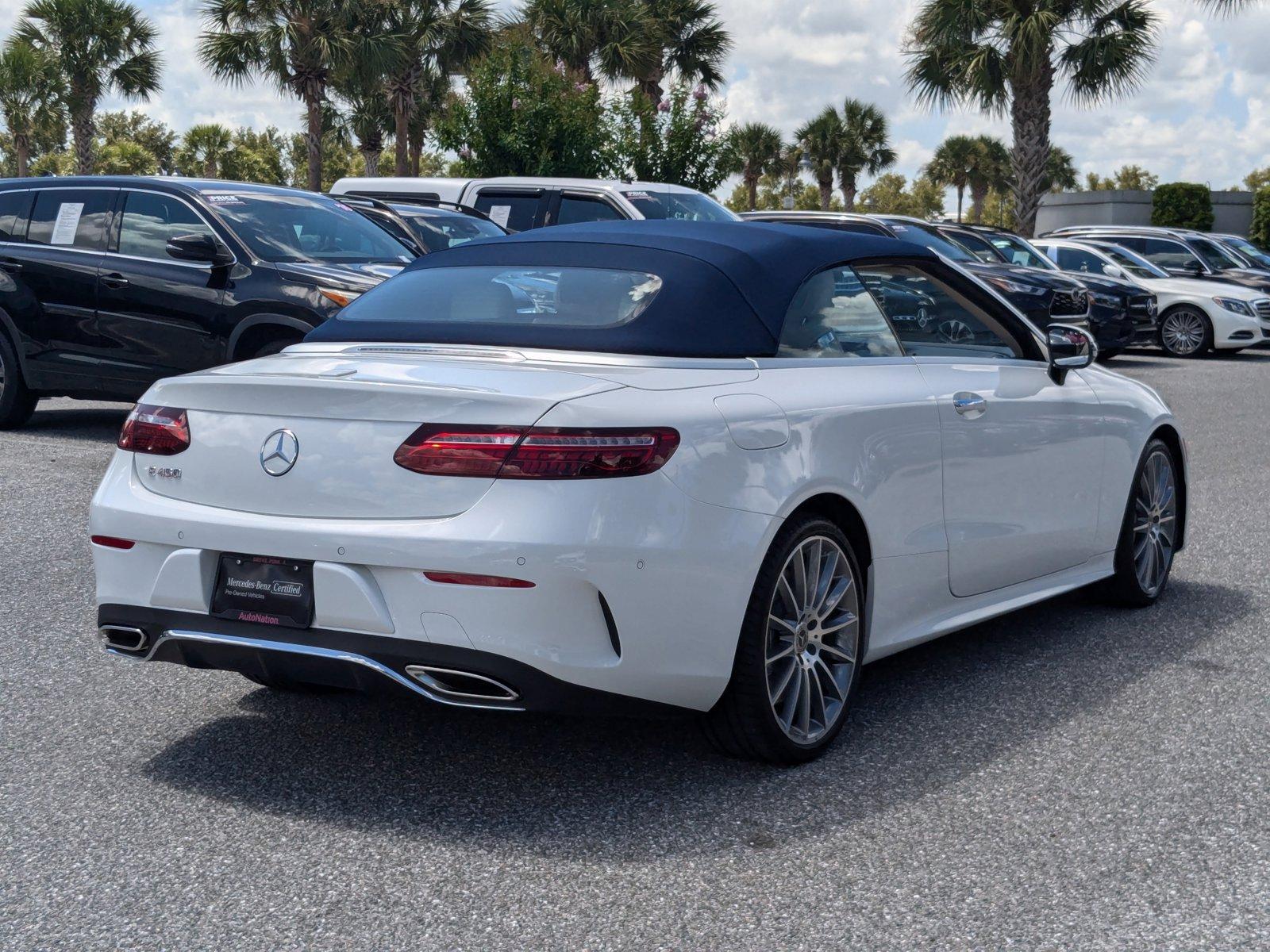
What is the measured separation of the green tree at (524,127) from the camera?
942 inches

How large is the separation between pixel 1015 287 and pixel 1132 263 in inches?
265

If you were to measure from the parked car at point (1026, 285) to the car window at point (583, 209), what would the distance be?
3.55 m

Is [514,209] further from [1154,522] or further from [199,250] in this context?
[1154,522]

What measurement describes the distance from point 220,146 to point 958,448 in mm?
65018

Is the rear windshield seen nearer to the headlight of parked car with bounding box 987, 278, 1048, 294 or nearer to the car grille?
the headlight of parked car with bounding box 987, 278, 1048, 294

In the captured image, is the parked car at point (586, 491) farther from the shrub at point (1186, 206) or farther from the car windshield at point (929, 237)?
the shrub at point (1186, 206)

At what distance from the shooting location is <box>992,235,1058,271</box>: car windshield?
62.8ft

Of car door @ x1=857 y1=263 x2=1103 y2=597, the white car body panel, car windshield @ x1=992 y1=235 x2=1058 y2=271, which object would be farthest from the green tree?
the white car body panel

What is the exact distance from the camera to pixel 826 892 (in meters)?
3.42

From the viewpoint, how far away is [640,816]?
153 inches

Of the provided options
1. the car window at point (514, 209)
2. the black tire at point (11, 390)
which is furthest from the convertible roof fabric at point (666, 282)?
the car window at point (514, 209)

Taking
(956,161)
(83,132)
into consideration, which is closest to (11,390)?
(83,132)

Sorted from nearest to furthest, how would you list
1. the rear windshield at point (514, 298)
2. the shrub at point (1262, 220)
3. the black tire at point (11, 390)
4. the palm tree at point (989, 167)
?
1. the rear windshield at point (514, 298)
2. the black tire at point (11, 390)
3. the shrub at point (1262, 220)
4. the palm tree at point (989, 167)

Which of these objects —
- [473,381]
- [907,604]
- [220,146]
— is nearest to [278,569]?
[473,381]
